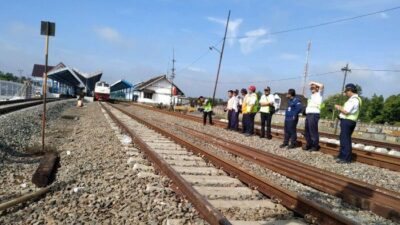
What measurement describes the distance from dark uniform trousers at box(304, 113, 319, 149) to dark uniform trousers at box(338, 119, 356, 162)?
1352 mm

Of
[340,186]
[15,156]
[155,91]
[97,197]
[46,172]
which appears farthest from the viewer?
[155,91]

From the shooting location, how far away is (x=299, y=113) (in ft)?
39.8

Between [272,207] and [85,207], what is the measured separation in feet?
7.69

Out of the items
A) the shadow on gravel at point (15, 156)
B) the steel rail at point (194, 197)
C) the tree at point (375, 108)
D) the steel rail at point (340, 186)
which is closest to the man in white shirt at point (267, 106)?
the steel rail at point (340, 186)

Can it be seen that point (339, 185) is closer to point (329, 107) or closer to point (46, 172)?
point (46, 172)

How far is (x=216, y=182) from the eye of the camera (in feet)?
21.4

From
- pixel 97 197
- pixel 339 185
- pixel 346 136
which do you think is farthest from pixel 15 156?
pixel 346 136

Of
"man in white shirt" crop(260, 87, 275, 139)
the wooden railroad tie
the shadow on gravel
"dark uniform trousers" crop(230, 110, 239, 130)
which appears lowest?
the shadow on gravel

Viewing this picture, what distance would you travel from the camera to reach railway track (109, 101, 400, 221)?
217 inches

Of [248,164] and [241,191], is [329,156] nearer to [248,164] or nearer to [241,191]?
[248,164]

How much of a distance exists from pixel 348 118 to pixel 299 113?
252 centimetres

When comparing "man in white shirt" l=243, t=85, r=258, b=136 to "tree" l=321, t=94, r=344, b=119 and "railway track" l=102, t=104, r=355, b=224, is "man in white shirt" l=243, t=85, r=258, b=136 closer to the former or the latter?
"tree" l=321, t=94, r=344, b=119

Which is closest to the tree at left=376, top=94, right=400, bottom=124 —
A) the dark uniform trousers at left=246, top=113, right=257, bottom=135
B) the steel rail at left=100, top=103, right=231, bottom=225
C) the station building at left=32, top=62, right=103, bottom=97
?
the station building at left=32, top=62, right=103, bottom=97

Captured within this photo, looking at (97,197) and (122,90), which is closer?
(97,197)
